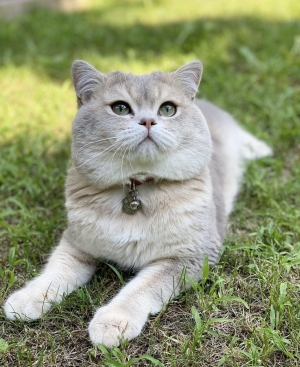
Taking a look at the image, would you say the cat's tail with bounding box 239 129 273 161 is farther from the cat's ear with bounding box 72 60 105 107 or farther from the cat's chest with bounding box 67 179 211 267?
the cat's ear with bounding box 72 60 105 107

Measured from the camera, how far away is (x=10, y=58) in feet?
18.1

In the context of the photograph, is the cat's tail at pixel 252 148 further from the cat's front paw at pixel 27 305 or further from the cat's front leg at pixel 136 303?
the cat's front paw at pixel 27 305

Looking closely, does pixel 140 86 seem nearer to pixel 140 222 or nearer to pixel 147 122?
pixel 147 122

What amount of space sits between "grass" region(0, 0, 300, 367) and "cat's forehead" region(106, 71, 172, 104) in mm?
883

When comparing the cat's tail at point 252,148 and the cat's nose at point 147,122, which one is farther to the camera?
the cat's tail at point 252,148

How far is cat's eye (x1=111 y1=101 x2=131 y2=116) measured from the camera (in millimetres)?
2354

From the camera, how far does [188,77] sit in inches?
101

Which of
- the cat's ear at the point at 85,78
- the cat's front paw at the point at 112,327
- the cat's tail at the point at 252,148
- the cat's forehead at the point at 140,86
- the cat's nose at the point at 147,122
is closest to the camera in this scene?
the cat's front paw at the point at 112,327

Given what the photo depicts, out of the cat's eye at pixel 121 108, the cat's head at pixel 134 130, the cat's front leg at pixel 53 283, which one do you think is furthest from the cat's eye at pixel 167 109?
the cat's front leg at pixel 53 283

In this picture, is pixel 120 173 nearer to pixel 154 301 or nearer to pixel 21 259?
pixel 154 301

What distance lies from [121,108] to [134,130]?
0.20 m

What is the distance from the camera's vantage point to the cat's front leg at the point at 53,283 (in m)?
2.26

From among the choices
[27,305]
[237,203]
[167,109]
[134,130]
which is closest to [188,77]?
[167,109]

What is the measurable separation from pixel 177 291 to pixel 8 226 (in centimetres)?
112
